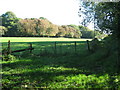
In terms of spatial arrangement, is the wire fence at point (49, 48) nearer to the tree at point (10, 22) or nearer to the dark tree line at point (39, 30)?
the dark tree line at point (39, 30)

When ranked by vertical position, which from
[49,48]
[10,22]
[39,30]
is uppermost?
[10,22]

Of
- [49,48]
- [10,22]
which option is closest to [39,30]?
[10,22]

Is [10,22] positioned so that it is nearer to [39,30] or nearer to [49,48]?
[39,30]

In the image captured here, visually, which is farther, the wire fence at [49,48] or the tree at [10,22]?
the tree at [10,22]

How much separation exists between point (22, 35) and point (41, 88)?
2946 inches

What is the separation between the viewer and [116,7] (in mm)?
11117

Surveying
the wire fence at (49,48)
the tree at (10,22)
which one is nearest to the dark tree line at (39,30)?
the tree at (10,22)

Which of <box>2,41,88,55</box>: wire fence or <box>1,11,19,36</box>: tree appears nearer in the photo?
<box>2,41,88,55</box>: wire fence

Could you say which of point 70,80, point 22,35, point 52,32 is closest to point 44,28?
point 52,32

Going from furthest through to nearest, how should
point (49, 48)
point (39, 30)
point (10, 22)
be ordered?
1. point (10, 22)
2. point (39, 30)
3. point (49, 48)

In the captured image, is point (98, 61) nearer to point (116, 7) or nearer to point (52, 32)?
point (116, 7)

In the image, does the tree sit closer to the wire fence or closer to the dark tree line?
the dark tree line

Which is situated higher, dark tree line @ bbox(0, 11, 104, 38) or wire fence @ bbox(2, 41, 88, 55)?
dark tree line @ bbox(0, 11, 104, 38)

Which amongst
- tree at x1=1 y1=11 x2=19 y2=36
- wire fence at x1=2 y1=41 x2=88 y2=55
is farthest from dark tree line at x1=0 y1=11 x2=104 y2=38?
wire fence at x1=2 y1=41 x2=88 y2=55
